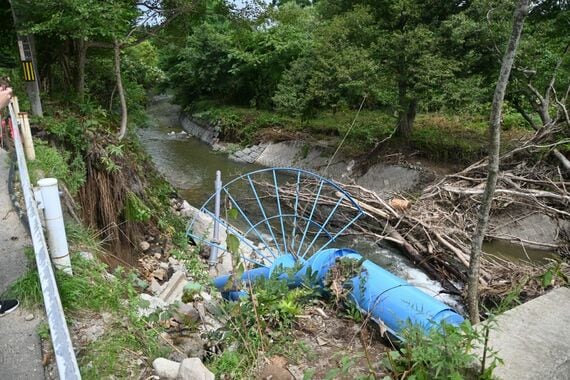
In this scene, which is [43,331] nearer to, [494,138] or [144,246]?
[494,138]

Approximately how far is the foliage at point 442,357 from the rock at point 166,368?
1277 mm

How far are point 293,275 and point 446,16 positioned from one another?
436 inches

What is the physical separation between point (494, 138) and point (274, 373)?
223 centimetres

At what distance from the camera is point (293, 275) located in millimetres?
3742

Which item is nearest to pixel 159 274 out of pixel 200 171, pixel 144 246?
pixel 144 246

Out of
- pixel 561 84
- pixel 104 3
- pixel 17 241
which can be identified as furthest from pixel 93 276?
pixel 561 84

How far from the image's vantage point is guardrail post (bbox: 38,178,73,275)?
2.84 meters

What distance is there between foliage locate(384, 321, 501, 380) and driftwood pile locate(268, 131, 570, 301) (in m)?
4.73

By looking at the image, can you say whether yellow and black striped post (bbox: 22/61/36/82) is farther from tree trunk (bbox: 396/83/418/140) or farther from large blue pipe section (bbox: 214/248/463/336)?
tree trunk (bbox: 396/83/418/140)

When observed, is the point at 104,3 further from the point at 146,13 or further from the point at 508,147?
the point at 508,147

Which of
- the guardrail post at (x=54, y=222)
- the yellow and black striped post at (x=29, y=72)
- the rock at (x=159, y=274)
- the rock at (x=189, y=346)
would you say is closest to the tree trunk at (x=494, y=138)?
the rock at (x=189, y=346)

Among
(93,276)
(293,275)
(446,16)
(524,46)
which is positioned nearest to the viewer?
(93,276)

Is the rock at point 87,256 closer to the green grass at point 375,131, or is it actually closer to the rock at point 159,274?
the rock at point 159,274

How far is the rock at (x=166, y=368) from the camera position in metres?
2.59
